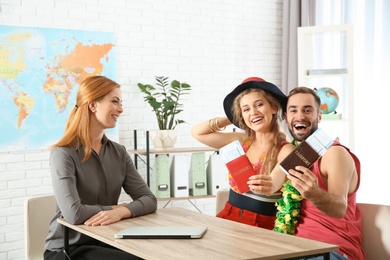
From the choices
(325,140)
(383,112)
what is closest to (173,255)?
(325,140)

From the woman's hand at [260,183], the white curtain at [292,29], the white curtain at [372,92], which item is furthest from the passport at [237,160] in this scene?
the white curtain at [292,29]

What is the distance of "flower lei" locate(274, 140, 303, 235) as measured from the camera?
2.74 meters

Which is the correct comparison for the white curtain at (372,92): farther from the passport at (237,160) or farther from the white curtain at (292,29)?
the passport at (237,160)

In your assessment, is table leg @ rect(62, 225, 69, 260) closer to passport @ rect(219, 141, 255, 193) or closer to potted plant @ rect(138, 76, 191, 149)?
passport @ rect(219, 141, 255, 193)

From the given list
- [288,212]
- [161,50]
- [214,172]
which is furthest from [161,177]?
[288,212]

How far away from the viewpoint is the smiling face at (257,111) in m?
3.00

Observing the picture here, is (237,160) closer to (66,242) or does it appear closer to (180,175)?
(66,242)

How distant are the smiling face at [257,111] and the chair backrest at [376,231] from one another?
617 millimetres

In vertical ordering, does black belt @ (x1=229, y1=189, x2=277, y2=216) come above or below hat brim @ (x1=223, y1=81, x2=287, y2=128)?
below

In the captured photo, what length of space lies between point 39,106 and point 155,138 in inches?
37.8

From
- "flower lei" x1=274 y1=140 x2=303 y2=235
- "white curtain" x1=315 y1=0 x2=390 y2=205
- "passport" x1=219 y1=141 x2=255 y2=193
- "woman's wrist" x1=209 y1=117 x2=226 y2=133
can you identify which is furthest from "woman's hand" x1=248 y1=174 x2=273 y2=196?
"white curtain" x1=315 y1=0 x2=390 y2=205

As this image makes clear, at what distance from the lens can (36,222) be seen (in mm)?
3455

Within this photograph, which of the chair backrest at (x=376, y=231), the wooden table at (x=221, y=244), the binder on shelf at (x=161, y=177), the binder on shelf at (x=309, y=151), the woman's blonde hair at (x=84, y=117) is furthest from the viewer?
the binder on shelf at (x=161, y=177)

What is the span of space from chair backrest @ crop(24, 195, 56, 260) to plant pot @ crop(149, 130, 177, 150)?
5.47 feet
